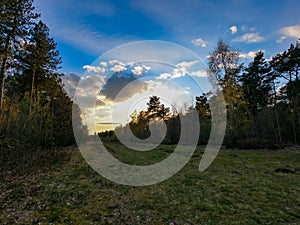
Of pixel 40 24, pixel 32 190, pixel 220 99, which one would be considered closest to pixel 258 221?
pixel 32 190

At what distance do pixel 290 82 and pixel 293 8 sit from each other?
1653 centimetres

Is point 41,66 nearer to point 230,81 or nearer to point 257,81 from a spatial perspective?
point 230,81

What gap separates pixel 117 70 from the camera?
9578mm

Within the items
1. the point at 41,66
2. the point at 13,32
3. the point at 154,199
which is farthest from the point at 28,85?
the point at 154,199

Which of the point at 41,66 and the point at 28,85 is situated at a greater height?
the point at 41,66

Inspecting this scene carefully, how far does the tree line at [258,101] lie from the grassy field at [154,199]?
11503 mm

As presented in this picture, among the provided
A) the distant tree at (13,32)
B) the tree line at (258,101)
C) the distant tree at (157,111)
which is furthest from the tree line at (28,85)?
the distant tree at (157,111)

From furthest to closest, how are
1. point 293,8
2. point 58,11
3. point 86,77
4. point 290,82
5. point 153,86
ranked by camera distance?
point 290,82, point 293,8, point 58,11, point 153,86, point 86,77

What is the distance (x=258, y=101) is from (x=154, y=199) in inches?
1169

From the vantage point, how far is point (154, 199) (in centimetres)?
680

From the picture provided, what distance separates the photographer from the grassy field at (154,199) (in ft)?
17.7

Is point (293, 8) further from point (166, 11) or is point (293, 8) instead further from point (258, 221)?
point (258, 221)

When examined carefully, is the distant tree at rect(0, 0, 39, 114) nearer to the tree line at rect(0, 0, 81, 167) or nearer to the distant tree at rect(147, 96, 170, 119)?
the tree line at rect(0, 0, 81, 167)

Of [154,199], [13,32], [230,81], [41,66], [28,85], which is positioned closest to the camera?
[154,199]
